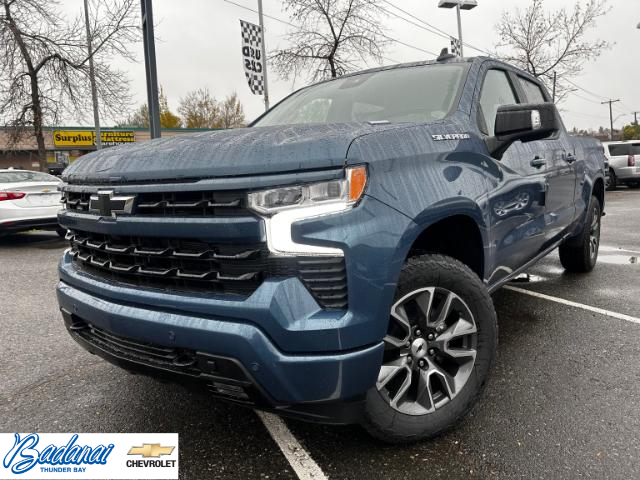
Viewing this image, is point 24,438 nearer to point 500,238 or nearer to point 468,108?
point 500,238

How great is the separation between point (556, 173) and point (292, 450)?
8.72ft

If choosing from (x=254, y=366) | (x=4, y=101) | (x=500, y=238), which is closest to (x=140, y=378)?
(x=254, y=366)

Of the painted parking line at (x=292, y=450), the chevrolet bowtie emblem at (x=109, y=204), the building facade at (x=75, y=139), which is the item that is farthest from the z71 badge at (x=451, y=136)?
the building facade at (x=75, y=139)

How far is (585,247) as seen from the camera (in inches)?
202

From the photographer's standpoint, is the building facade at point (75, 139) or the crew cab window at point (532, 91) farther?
the building facade at point (75, 139)

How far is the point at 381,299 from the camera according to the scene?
186 centimetres

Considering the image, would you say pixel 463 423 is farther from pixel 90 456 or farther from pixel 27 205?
pixel 27 205

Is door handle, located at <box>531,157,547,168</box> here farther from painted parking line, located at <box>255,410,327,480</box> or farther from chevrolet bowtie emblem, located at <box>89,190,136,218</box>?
chevrolet bowtie emblem, located at <box>89,190,136,218</box>

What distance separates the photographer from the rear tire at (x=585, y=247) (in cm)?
499

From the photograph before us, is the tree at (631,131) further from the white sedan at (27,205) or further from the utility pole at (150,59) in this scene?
the white sedan at (27,205)

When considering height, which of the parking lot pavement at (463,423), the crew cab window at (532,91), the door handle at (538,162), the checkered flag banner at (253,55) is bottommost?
the parking lot pavement at (463,423)

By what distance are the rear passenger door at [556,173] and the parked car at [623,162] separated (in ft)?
51.2

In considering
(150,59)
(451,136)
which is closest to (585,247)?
(451,136)

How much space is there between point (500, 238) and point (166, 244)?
67.2 inches
